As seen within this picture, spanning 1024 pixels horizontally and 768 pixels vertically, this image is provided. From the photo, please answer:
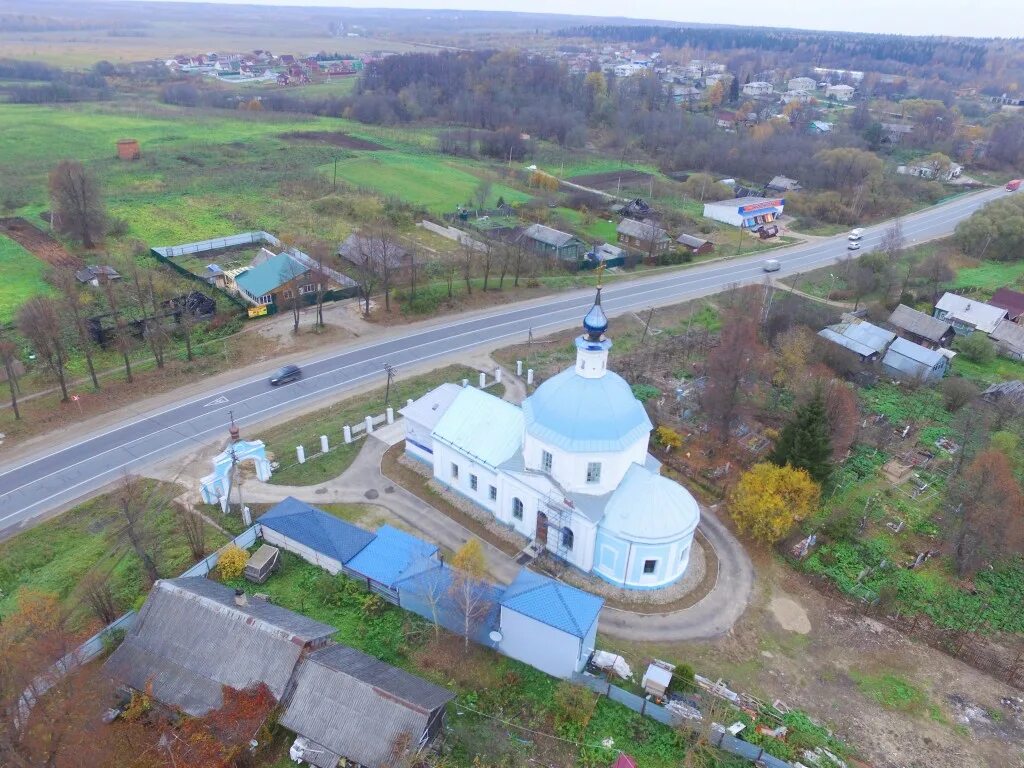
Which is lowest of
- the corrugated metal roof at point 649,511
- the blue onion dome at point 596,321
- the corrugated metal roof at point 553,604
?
Result: the corrugated metal roof at point 553,604

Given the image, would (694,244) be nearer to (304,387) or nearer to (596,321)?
(304,387)

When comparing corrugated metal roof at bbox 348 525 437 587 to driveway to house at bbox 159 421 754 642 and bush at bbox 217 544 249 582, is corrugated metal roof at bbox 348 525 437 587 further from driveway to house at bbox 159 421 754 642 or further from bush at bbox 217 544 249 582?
bush at bbox 217 544 249 582

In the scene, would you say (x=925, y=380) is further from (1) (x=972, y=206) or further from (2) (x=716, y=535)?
(1) (x=972, y=206)

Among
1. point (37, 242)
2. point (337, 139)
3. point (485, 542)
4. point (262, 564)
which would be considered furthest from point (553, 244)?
point (337, 139)

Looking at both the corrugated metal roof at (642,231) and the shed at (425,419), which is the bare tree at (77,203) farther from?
the corrugated metal roof at (642,231)

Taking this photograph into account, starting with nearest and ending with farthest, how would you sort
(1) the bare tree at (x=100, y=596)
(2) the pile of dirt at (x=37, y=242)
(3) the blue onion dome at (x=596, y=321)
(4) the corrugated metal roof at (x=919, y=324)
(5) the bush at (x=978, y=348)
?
1. (1) the bare tree at (x=100, y=596)
2. (3) the blue onion dome at (x=596, y=321)
3. (5) the bush at (x=978, y=348)
4. (4) the corrugated metal roof at (x=919, y=324)
5. (2) the pile of dirt at (x=37, y=242)

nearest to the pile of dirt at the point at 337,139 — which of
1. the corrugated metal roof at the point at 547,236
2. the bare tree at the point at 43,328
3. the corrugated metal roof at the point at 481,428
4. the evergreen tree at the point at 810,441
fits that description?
the corrugated metal roof at the point at 547,236
